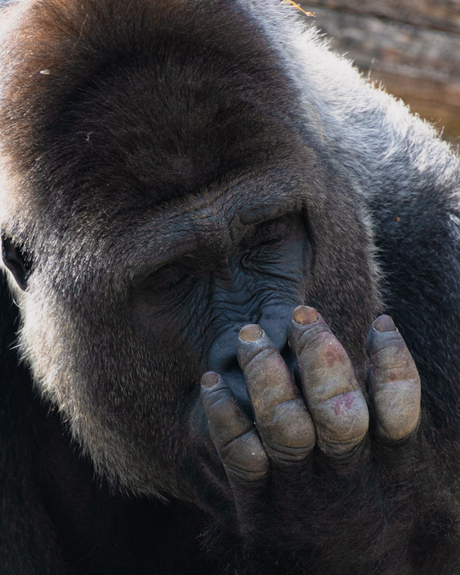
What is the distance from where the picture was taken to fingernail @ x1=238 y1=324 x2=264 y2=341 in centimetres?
248

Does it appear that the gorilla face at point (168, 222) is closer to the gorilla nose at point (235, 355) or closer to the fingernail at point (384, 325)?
the gorilla nose at point (235, 355)

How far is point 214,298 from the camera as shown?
9.37 feet

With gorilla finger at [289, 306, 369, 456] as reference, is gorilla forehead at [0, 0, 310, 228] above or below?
above

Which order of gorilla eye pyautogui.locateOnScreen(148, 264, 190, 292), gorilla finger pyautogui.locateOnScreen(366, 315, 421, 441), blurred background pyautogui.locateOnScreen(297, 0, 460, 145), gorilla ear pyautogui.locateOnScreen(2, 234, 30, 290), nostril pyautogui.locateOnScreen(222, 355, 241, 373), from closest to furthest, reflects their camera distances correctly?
gorilla finger pyautogui.locateOnScreen(366, 315, 421, 441)
nostril pyautogui.locateOnScreen(222, 355, 241, 373)
gorilla eye pyautogui.locateOnScreen(148, 264, 190, 292)
gorilla ear pyautogui.locateOnScreen(2, 234, 30, 290)
blurred background pyautogui.locateOnScreen(297, 0, 460, 145)

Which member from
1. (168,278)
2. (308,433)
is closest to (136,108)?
(168,278)

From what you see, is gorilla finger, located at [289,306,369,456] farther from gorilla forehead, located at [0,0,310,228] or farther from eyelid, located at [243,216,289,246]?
gorilla forehead, located at [0,0,310,228]

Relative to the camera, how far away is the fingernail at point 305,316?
2.48 m

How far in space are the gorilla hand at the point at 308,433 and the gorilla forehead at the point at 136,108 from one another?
67 cm

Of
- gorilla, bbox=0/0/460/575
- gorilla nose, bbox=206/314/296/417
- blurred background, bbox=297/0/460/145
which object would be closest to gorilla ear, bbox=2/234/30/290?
gorilla, bbox=0/0/460/575

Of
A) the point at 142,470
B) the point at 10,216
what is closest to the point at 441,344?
the point at 142,470

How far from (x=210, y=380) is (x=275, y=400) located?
235 mm

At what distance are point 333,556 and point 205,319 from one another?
0.91m

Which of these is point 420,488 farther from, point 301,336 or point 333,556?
point 301,336

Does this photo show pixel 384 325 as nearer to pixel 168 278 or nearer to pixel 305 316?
pixel 305 316
